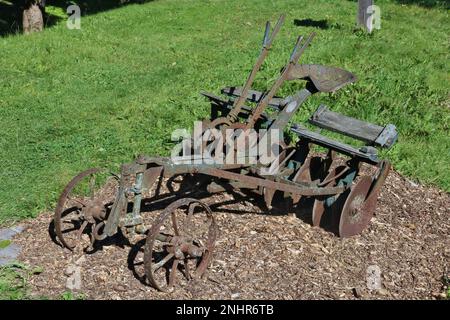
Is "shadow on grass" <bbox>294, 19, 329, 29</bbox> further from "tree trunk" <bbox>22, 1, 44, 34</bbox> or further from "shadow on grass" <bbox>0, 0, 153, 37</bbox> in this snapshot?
"tree trunk" <bbox>22, 1, 44, 34</bbox>

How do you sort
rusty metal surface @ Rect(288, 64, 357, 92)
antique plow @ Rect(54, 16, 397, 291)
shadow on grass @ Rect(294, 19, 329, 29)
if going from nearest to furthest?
antique plow @ Rect(54, 16, 397, 291) → rusty metal surface @ Rect(288, 64, 357, 92) → shadow on grass @ Rect(294, 19, 329, 29)

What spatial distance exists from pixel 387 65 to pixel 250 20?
5305 millimetres

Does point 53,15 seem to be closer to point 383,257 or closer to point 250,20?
point 250,20

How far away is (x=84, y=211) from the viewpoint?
229 inches

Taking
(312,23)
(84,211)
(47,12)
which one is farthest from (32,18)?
(84,211)

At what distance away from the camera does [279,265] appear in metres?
5.88

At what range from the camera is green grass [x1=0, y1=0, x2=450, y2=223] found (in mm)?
8125

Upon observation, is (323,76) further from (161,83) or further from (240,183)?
(161,83)

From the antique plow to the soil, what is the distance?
0.55 ft

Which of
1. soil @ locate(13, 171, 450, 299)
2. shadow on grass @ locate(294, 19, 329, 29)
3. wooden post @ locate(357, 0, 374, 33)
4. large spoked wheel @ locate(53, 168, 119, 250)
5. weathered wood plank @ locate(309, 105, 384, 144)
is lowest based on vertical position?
soil @ locate(13, 171, 450, 299)

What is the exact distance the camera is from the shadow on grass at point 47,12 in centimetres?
1491

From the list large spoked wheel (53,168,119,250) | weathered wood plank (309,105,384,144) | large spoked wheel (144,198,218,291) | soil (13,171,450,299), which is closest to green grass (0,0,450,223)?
large spoked wheel (53,168,119,250)

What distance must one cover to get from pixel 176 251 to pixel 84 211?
1.11 meters

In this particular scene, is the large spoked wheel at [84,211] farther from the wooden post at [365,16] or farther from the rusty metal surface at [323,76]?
the wooden post at [365,16]
